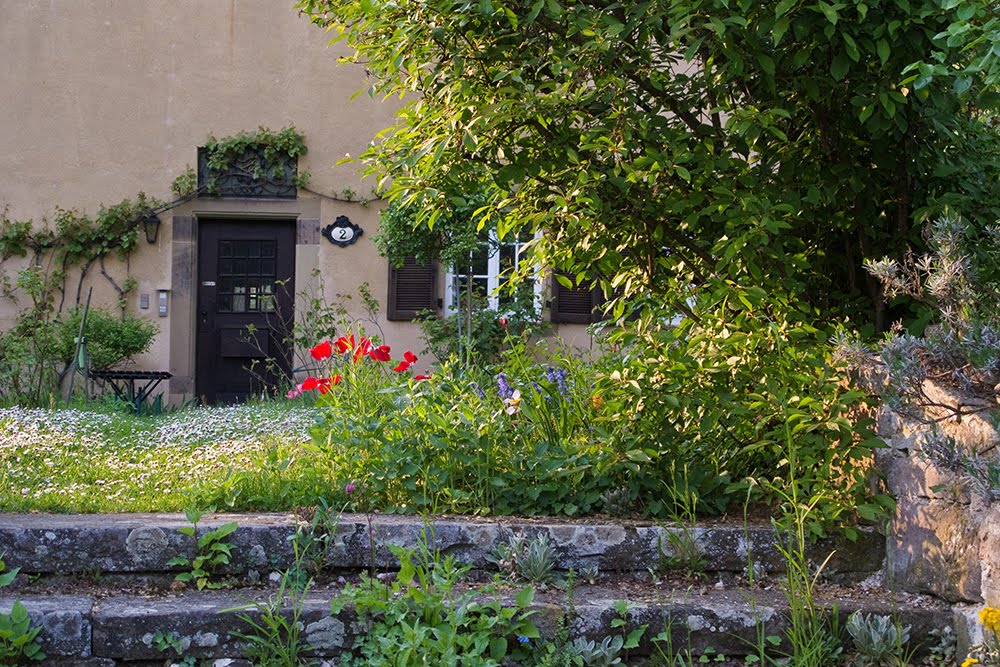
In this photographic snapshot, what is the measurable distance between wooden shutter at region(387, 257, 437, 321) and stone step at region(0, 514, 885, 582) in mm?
5551

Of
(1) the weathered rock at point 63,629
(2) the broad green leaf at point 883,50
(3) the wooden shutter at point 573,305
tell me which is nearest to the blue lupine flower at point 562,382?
(2) the broad green leaf at point 883,50

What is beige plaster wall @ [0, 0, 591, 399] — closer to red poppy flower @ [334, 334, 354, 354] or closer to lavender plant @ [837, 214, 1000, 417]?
red poppy flower @ [334, 334, 354, 354]

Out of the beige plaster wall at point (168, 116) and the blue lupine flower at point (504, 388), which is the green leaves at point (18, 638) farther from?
the beige plaster wall at point (168, 116)

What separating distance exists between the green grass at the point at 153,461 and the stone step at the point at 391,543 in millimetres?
247

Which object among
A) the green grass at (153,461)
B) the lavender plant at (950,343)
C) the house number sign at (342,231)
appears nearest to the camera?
the lavender plant at (950,343)

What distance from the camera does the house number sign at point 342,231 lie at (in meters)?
8.93

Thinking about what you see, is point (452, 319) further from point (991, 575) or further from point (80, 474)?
point (991, 575)

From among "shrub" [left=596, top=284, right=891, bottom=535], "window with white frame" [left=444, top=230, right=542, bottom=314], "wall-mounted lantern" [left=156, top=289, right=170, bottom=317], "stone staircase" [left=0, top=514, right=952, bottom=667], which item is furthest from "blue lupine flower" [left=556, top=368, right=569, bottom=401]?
"wall-mounted lantern" [left=156, top=289, right=170, bottom=317]

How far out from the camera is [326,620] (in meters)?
2.80

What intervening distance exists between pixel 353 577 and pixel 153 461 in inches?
65.9

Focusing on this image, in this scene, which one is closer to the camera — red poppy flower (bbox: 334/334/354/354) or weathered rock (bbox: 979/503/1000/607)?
weathered rock (bbox: 979/503/1000/607)

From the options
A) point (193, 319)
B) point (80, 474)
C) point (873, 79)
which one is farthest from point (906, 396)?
point (193, 319)

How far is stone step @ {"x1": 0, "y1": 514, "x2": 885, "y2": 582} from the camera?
3.07 m

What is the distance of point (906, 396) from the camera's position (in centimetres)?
274
